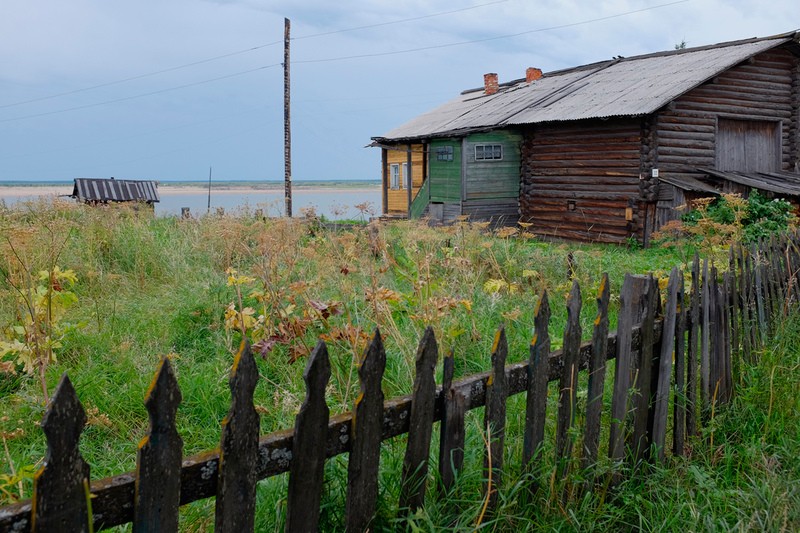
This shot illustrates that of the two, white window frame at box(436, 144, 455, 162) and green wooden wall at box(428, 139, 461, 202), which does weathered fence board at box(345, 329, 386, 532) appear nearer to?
green wooden wall at box(428, 139, 461, 202)

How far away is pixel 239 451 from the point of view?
1730 mm

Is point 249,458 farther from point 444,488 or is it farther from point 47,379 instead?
point 47,379

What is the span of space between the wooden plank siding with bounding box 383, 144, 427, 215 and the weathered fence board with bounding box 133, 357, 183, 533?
23762 mm

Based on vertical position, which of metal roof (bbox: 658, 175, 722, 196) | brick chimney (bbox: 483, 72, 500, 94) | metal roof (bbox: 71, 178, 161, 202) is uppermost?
brick chimney (bbox: 483, 72, 500, 94)

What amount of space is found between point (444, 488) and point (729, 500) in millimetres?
1475

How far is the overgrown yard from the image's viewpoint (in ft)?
8.87

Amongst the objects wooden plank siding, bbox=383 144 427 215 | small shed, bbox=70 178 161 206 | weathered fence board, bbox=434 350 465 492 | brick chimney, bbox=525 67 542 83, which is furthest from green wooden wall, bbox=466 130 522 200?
weathered fence board, bbox=434 350 465 492

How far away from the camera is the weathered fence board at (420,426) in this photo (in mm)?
2168

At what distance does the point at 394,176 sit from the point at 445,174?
20.2 ft

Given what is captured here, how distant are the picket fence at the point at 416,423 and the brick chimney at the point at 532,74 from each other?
881 inches

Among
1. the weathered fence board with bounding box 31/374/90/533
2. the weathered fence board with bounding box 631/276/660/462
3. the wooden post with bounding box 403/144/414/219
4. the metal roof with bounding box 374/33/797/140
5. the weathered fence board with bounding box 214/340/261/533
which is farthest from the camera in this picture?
the wooden post with bounding box 403/144/414/219

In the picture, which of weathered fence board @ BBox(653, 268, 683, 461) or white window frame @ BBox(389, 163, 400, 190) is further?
white window frame @ BBox(389, 163, 400, 190)

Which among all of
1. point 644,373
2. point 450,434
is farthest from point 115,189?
point 450,434

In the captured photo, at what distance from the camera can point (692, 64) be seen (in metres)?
17.7
